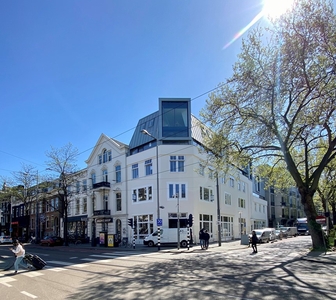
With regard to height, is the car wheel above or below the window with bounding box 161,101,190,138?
below

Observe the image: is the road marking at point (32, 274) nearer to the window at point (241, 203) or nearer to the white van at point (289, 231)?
the window at point (241, 203)

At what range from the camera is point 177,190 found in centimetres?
3403

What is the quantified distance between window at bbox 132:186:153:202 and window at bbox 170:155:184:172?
11.1 feet

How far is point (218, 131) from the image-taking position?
73.7ft

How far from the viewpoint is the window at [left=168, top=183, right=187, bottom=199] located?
33906mm

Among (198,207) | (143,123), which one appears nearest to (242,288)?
(198,207)

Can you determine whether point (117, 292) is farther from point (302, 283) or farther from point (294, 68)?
point (294, 68)

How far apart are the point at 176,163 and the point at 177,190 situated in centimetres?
292

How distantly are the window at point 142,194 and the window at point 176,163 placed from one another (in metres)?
3.40

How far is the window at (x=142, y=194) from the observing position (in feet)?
115

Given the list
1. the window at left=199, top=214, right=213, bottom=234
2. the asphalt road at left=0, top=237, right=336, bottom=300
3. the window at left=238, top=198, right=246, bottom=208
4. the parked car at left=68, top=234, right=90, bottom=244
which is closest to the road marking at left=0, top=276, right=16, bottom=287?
the asphalt road at left=0, top=237, right=336, bottom=300

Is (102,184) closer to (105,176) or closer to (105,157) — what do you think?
(105,176)

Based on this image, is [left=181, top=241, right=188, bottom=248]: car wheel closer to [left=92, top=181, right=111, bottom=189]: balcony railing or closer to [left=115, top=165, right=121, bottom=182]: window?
[left=115, top=165, right=121, bottom=182]: window

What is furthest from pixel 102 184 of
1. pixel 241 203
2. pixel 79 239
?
pixel 241 203
